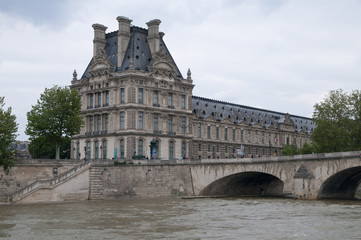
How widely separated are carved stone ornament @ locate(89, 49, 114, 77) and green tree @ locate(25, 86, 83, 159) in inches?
526

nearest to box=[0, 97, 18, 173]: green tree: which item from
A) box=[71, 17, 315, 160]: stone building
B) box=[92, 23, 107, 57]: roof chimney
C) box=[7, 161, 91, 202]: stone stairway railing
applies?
box=[7, 161, 91, 202]: stone stairway railing

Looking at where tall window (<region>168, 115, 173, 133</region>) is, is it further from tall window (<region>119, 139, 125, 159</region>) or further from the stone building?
tall window (<region>119, 139, 125, 159</region>)

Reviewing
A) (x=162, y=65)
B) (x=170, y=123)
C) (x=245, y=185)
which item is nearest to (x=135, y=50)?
(x=162, y=65)

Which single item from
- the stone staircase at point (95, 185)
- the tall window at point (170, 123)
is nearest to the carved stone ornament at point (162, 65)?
the tall window at point (170, 123)

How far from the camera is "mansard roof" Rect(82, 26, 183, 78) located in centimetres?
9606

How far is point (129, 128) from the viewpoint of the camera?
9181cm

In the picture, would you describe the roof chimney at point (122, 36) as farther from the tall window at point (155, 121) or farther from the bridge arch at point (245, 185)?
the bridge arch at point (245, 185)

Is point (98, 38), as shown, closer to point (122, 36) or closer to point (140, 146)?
point (122, 36)

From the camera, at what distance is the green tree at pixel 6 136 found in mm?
70188

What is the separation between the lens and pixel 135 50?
319 ft

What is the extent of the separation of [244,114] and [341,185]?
194ft

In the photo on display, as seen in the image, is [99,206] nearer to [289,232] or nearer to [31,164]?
[31,164]

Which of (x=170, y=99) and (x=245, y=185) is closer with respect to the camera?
(x=245, y=185)

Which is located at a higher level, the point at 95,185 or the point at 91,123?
the point at 91,123
